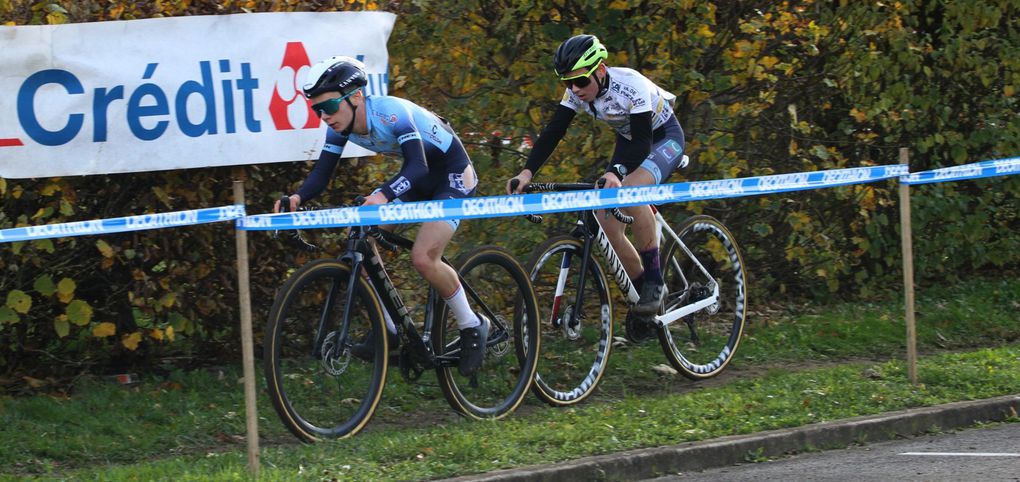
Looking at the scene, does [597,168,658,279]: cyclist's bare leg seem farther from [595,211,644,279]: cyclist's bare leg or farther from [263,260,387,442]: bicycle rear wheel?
[263,260,387,442]: bicycle rear wheel

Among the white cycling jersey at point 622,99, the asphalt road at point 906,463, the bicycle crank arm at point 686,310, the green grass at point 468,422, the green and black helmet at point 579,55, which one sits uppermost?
the green and black helmet at point 579,55

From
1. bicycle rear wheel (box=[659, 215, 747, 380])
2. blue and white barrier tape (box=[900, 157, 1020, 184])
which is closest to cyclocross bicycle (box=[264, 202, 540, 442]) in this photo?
bicycle rear wheel (box=[659, 215, 747, 380])

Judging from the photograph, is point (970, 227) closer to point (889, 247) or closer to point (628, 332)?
point (889, 247)

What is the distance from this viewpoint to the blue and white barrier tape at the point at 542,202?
6.33 m

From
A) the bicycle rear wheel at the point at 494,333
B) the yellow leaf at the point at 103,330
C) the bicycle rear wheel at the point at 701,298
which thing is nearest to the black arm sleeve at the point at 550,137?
the bicycle rear wheel at the point at 494,333

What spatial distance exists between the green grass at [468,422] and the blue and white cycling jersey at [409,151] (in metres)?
1.33

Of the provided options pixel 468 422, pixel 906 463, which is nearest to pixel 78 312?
pixel 468 422

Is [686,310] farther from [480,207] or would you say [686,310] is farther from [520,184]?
[480,207]

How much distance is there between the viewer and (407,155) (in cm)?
665

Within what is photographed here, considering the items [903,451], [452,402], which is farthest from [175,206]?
[903,451]

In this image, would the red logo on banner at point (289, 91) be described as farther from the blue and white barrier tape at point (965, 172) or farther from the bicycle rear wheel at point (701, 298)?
the blue and white barrier tape at point (965, 172)

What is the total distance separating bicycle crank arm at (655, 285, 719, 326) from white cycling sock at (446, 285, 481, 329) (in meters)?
1.53

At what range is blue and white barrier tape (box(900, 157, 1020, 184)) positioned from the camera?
8.11 meters

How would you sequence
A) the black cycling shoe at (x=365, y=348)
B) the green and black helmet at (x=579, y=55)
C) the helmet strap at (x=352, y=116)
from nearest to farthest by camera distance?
the helmet strap at (x=352, y=116) → the black cycling shoe at (x=365, y=348) → the green and black helmet at (x=579, y=55)
